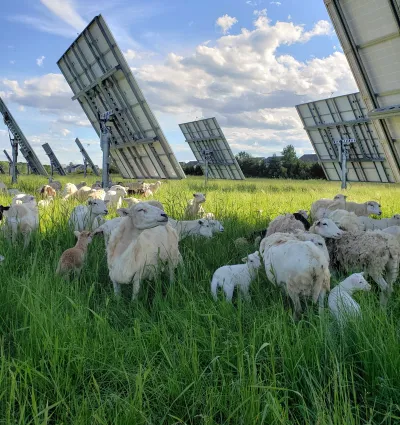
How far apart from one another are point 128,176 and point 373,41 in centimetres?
1477

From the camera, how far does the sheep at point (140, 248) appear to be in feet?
13.1

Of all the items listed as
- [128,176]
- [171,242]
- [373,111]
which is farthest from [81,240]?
[128,176]

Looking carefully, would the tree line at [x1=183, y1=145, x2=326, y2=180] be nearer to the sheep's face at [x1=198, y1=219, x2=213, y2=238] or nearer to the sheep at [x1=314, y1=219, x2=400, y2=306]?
the sheep's face at [x1=198, y1=219, x2=213, y2=238]

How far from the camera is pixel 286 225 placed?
548 cm

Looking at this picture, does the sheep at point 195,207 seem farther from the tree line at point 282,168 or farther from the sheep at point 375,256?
the tree line at point 282,168

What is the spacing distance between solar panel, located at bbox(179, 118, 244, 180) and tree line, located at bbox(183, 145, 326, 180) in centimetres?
2192

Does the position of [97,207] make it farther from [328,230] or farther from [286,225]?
[328,230]

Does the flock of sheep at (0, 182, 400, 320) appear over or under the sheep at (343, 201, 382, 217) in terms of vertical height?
over

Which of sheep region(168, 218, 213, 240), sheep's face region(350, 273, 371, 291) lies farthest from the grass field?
sheep region(168, 218, 213, 240)

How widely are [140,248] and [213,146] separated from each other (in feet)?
89.2

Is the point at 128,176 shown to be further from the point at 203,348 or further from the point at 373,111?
the point at 203,348

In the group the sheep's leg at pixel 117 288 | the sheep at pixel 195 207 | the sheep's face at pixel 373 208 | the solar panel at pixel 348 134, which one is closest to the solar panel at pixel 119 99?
the sheep at pixel 195 207

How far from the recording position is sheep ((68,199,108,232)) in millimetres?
7098

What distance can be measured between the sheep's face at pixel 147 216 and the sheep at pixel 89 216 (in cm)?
316
